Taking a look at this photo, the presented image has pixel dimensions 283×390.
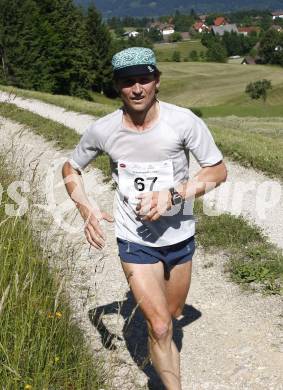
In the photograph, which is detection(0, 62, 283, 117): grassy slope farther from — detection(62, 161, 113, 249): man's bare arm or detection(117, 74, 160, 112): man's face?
detection(117, 74, 160, 112): man's face

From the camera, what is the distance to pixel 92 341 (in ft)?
18.2

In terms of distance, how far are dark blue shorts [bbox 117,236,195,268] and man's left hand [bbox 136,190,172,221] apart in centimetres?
38

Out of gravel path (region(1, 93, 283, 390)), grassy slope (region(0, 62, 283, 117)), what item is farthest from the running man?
grassy slope (region(0, 62, 283, 117))

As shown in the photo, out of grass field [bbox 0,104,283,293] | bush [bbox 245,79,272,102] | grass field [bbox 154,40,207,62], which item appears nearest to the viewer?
grass field [bbox 0,104,283,293]

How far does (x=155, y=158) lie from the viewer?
4.15 m

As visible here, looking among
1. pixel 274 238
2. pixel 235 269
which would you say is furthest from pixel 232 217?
pixel 235 269

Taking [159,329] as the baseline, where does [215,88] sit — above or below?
below

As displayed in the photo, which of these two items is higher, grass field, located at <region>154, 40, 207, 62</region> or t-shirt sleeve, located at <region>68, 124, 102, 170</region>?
t-shirt sleeve, located at <region>68, 124, 102, 170</region>

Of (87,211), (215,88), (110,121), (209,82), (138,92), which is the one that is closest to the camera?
(138,92)

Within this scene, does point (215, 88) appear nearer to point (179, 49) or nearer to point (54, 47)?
point (54, 47)

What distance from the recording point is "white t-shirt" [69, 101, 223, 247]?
13.5ft

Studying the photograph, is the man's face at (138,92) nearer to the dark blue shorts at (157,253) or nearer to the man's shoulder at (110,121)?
the man's shoulder at (110,121)

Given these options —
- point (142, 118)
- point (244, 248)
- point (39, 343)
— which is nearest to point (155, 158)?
point (142, 118)

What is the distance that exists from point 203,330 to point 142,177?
2.24 m
